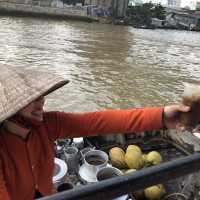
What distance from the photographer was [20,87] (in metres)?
1.56

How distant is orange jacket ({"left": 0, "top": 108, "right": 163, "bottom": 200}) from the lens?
4.99 feet

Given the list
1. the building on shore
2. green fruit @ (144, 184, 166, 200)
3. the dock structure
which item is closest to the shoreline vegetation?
the dock structure

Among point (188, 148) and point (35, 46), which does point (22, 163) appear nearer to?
point (188, 148)

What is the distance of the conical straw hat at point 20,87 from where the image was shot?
1479mm

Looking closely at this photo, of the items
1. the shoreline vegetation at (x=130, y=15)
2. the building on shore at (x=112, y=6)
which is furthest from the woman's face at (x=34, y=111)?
the building on shore at (x=112, y=6)

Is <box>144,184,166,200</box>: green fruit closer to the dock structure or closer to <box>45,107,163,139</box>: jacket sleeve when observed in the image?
<box>45,107,163,139</box>: jacket sleeve

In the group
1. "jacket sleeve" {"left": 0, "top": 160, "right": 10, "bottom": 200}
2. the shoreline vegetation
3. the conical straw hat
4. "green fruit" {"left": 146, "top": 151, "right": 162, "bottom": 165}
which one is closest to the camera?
"jacket sleeve" {"left": 0, "top": 160, "right": 10, "bottom": 200}

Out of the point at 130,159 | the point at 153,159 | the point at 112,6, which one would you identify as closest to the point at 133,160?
the point at 130,159

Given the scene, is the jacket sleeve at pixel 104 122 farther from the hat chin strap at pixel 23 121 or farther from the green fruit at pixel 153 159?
the green fruit at pixel 153 159

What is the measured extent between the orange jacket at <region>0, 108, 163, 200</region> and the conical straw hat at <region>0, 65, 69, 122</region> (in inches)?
5.5

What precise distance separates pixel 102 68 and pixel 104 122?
44.9 ft

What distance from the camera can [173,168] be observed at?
36.6 inches

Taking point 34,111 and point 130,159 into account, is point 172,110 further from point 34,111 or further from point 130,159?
point 130,159

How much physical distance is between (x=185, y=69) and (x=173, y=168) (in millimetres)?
16828
